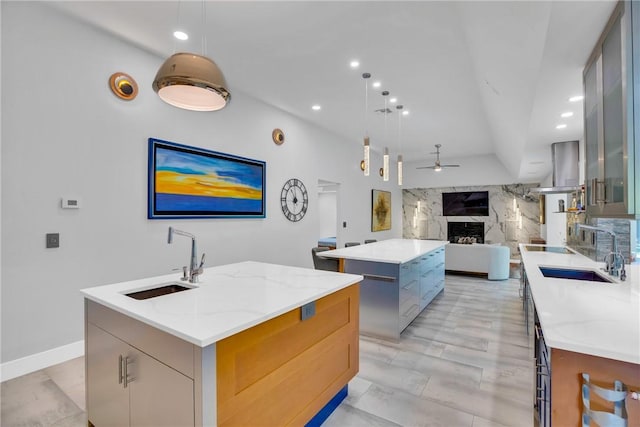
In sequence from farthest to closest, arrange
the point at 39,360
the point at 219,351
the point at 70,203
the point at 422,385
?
the point at 70,203, the point at 39,360, the point at 422,385, the point at 219,351

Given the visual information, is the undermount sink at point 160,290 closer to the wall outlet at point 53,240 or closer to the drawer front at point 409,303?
the wall outlet at point 53,240

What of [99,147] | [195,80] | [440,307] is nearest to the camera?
[195,80]

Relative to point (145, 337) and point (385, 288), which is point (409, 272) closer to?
point (385, 288)

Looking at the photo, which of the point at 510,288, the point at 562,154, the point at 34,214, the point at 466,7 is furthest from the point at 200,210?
the point at 510,288

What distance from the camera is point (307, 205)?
557 cm

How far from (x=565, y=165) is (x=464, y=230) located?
499 cm

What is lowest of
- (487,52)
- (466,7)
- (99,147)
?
(99,147)

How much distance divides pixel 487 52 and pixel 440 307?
332cm

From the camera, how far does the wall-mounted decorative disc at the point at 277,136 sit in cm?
491

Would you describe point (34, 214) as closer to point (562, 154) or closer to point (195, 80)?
point (195, 80)

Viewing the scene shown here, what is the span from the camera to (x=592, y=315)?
4.60 feet

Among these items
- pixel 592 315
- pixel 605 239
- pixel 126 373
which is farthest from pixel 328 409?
pixel 605 239

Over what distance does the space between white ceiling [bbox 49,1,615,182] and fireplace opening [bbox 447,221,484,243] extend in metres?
4.23

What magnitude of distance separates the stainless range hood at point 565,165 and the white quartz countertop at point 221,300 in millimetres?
3611
